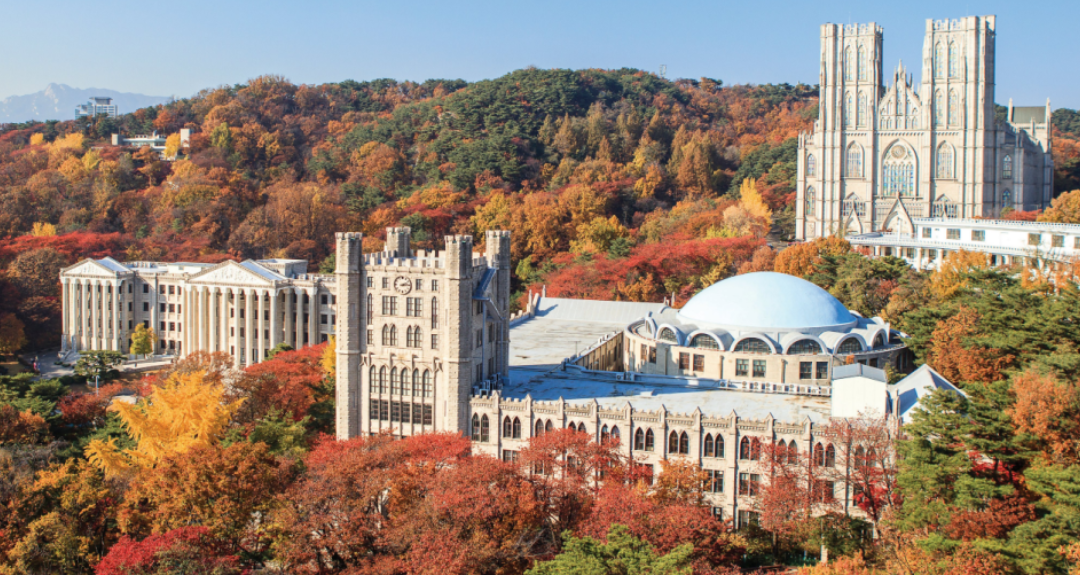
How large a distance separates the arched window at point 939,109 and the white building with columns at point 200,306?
74.7 metres

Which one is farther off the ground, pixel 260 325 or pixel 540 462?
pixel 260 325

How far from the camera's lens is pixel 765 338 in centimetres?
5475

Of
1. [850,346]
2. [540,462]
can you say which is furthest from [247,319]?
[850,346]

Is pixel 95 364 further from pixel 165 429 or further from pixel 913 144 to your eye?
pixel 913 144

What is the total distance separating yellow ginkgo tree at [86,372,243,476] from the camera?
43281mm

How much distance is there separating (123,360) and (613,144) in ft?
279

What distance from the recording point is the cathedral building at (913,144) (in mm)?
108688

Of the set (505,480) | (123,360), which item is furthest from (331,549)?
(123,360)

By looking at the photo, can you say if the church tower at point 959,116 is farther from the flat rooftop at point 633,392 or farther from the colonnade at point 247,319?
the colonnade at point 247,319

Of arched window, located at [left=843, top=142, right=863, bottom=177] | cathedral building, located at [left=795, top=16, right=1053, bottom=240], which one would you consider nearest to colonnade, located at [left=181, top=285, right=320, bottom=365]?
cathedral building, located at [left=795, top=16, right=1053, bottom=240]

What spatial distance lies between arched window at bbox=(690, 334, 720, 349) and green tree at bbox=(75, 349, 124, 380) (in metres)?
48.5

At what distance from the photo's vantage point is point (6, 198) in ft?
370

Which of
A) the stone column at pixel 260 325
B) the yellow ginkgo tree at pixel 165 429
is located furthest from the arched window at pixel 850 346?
the stone column at pixel 260 325

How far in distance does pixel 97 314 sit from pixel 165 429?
174ft
